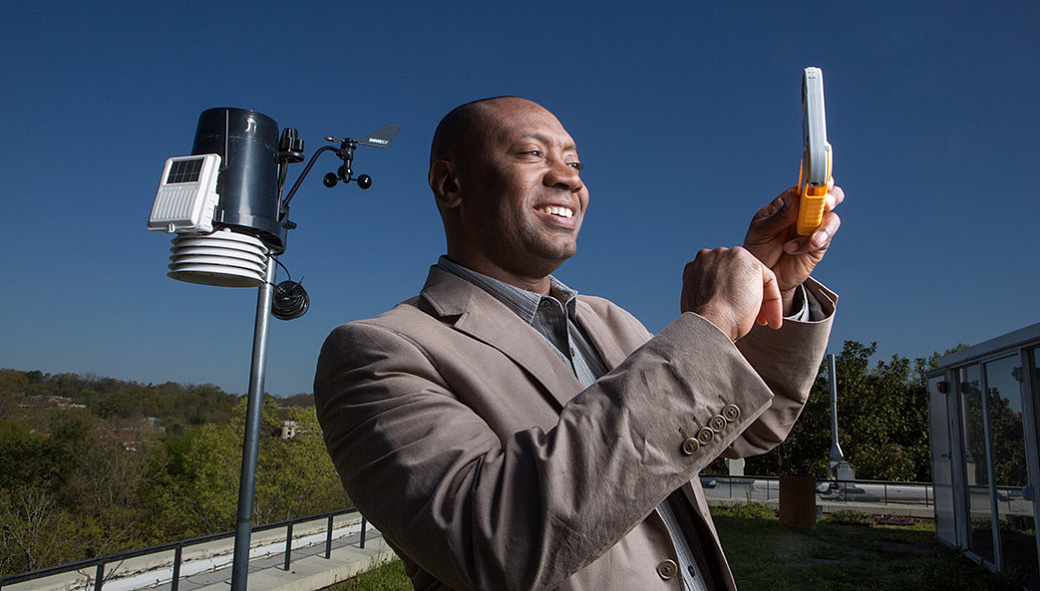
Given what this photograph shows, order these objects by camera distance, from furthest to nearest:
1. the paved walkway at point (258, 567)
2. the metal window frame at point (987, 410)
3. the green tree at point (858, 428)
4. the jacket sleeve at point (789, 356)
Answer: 1. the green tree at point (858, 428)
2. the paved walkway at point (258, 567)
3. the metal window frame at point (987, 410)
4. the jacket sleeve at point (789, 356)

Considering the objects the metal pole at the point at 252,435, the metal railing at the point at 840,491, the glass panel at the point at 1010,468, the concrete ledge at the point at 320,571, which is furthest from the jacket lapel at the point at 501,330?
the metal railing at the point at 840,491

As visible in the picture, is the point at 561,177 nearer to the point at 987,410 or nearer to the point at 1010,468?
the point at 1010,468

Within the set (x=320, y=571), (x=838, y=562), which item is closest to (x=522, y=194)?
(x=320, y=571)

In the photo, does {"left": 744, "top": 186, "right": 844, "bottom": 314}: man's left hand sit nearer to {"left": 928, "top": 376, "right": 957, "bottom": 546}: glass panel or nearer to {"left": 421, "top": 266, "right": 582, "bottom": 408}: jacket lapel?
{"left": 421, "top": 266, "right": 582, "bottom": 408}: jacket lapel

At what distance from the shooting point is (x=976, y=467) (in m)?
9.25

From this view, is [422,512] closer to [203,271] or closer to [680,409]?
[680,409]

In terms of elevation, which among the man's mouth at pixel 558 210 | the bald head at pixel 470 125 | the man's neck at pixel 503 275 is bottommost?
the man's neck at pixel 503 275

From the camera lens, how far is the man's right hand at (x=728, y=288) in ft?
3.75

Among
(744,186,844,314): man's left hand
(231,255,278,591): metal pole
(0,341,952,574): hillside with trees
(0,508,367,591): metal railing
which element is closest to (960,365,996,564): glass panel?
(0,508,367,591): metal railing

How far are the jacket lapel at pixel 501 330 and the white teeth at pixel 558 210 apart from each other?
0.78 ft

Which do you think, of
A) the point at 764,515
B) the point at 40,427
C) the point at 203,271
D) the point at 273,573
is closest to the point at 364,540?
the point at 273,573

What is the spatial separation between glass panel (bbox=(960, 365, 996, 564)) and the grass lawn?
0.36 meters

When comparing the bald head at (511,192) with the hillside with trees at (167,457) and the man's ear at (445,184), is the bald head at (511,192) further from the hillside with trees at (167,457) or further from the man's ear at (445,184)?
the hillside with trees at (167,457)

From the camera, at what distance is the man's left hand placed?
1381 millimetres
